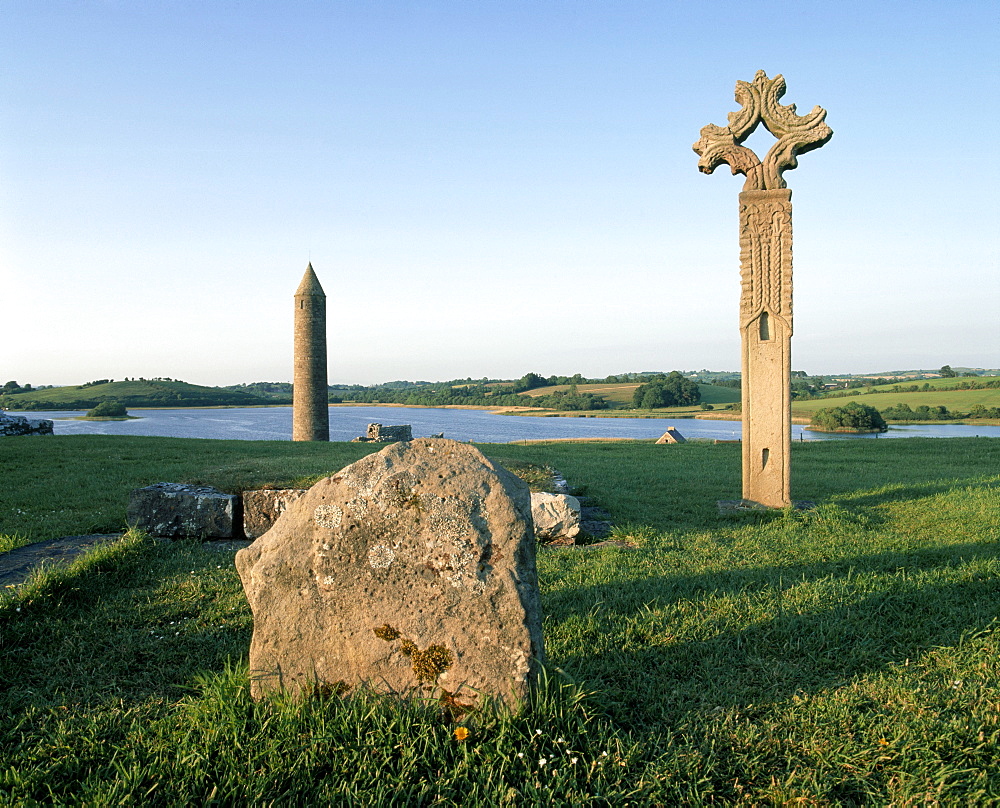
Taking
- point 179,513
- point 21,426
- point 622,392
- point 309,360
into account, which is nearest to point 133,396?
point 309,360

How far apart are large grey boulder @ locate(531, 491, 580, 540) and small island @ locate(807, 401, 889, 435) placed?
131 feet

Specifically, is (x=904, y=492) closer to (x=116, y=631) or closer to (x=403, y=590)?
(x=403, y=590)

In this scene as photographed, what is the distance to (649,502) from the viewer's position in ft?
29.3

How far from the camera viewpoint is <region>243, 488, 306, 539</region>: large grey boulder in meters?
6.90

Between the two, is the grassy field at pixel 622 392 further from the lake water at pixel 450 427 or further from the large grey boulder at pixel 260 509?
the large grey boulder at pixel 260 509

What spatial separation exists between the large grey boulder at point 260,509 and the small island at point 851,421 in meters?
41.6

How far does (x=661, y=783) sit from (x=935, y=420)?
54963 millimetres

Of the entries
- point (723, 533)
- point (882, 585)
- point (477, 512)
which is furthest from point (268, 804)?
point (723, 533)

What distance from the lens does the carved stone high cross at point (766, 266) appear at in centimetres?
826

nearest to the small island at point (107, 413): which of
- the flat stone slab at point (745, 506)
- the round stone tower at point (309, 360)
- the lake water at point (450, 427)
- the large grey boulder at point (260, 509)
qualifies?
the lake water at point (450, 427)

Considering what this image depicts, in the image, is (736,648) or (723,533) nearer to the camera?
(736,648)

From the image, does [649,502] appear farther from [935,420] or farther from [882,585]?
[935,420]

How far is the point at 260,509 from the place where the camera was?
6.98 meters

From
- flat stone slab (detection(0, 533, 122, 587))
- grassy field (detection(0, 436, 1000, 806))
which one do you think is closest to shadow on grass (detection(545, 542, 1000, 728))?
grassy field (detection(0, 436, 1000, 806))
